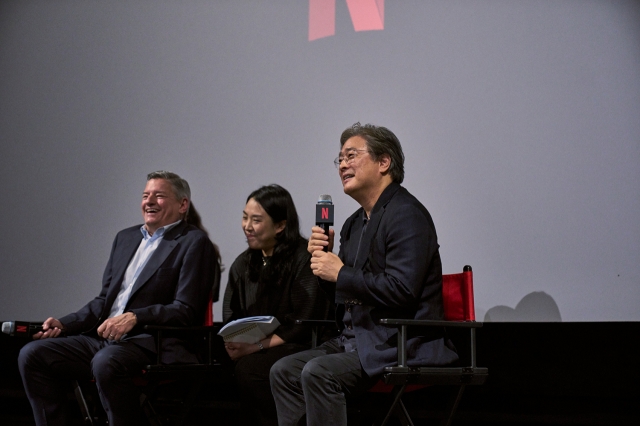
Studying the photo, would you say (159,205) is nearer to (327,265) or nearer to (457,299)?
(327,265)

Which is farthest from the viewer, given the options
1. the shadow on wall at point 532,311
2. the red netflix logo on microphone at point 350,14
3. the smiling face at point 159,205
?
the red netflix logo on microphone at point 350,14

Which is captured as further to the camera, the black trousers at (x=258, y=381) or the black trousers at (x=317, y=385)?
the black trousers at (x=258, y=381)

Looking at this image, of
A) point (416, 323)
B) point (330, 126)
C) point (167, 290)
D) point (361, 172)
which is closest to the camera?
point (416, 323)

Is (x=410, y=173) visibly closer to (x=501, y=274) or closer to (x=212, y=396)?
(x=501, y=274)

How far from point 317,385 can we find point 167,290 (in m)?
1.19

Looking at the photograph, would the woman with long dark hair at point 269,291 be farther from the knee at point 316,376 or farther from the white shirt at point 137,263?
the knee at point 316,376

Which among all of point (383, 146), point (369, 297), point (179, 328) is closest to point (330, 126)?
point (383, 146)

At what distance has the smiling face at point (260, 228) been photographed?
321cm

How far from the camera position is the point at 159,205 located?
10.8 feet

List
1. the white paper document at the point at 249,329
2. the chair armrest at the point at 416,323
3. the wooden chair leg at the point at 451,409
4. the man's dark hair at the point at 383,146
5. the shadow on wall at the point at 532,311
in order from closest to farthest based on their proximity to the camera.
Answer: the chair armrest at the point at 416,323 → the wooden chair leg at the point at 451,409 → the man's dark hair at the point at 383,146 → the white paper document at the point at 249,329 → the shadow on wall at the point at 532,311

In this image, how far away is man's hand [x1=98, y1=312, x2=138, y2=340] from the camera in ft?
9.14

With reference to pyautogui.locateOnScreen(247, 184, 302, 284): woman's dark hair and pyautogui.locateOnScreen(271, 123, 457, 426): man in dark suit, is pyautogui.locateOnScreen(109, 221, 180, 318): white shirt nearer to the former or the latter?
pyautogui.locateOnScreen(247, 184, 302, 284): woman's dark hair

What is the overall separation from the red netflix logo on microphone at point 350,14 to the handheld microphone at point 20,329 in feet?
6.99

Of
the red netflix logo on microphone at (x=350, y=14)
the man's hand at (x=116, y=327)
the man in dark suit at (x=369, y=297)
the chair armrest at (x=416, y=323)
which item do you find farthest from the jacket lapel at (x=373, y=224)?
the red netflix logo on microphone at (x=350, y=14)
